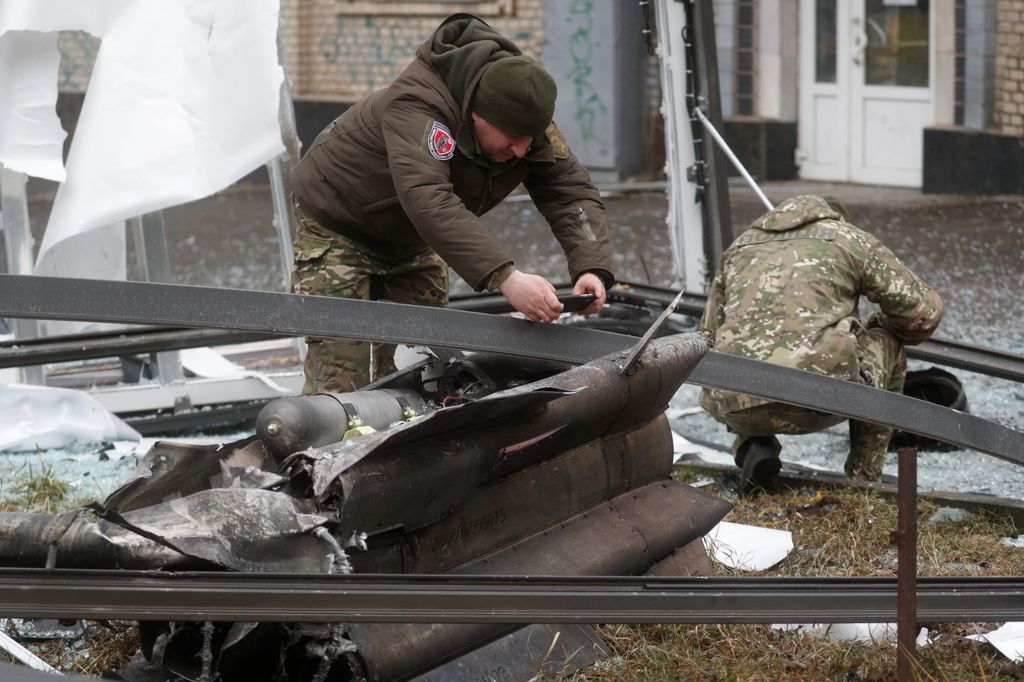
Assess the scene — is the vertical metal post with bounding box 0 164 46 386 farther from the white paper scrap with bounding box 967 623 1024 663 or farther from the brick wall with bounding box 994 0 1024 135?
the brick wall with bounding box 994 0 1024 135

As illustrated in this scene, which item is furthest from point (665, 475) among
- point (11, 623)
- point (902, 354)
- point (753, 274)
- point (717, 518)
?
point (11, 623)

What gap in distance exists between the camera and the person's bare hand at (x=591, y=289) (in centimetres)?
345

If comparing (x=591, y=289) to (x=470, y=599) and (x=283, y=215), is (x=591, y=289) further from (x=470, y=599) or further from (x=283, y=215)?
(x=283, y=215)

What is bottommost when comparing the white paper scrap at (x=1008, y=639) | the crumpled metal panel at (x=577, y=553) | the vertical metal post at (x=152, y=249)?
the white paper scrap at (x=1008, y=639)

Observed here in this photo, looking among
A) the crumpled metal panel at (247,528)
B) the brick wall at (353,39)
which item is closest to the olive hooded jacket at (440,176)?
the crumpled metal panel at (247,528)

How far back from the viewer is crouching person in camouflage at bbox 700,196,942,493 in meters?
3.99

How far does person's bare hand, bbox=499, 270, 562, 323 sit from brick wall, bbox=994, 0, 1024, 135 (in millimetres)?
8290

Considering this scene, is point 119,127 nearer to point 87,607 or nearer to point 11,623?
point 11,623

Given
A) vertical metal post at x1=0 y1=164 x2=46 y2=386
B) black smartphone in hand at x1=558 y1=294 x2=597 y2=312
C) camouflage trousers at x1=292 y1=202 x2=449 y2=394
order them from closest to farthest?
1. black smartphone in hand at x1=558 y1=294 x2=597 y2=312
2. camouflage trousers at x1=292 y1=202 x2=449 y2=394
3. vertical metal post at x1=0 y1=164 x2=46 y2=386

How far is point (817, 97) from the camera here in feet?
39.9

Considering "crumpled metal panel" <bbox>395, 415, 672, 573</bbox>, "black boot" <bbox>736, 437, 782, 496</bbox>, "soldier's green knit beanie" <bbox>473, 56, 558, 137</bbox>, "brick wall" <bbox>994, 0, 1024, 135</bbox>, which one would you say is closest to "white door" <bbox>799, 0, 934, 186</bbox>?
"brick wall" <bbox>994, 0, 1024, 135</bbox>

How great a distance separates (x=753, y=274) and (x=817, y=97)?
8.52 metres

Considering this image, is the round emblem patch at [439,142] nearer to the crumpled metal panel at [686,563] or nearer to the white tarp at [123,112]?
the crumpled metal panel at [686,563]

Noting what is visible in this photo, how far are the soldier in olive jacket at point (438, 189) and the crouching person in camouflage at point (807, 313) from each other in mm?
690
